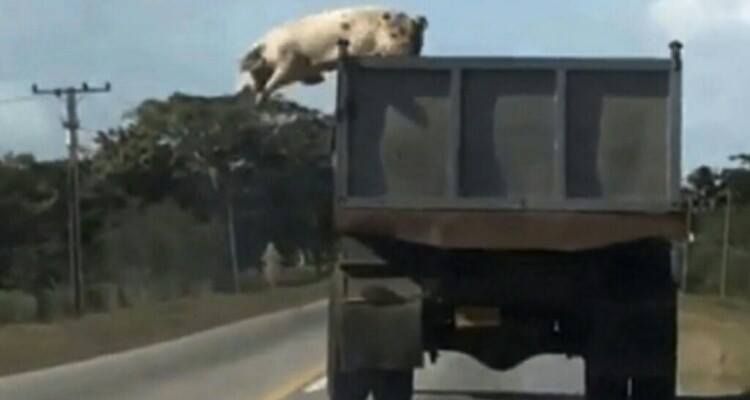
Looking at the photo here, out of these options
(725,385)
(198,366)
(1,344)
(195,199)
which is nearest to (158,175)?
(195,199)

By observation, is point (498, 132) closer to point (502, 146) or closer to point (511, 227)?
point (502, 146)

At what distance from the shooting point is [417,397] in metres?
21.0

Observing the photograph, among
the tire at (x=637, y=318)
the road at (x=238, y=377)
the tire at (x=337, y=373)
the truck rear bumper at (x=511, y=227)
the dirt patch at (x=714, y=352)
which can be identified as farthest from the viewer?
the dirt patch at (x=714, y=352)

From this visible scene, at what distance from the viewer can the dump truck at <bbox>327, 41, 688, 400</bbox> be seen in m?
16.2

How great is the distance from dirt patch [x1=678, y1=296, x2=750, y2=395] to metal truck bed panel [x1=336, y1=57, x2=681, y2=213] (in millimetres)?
7173

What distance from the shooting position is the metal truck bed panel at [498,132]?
1631 cm

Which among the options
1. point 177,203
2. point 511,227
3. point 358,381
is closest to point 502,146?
point 511,227

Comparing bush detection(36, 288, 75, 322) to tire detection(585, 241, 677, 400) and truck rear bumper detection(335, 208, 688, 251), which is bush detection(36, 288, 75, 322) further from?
truck rear bumper detection(335, 208, 688, 251)

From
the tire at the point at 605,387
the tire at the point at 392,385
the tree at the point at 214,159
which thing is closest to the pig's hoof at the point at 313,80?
the tire at the point at 392,385

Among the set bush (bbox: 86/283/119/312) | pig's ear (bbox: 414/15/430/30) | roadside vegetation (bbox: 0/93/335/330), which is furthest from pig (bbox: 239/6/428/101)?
roadside vegetation (bbox: 0/93/335/330)

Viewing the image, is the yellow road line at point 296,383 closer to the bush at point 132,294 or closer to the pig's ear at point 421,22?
the pig's ear at point 421,22

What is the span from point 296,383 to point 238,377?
195cm

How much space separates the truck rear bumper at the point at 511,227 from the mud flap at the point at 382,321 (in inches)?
23.3

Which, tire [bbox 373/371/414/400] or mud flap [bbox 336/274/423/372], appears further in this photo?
tire [bbox 373/371/414/400]
